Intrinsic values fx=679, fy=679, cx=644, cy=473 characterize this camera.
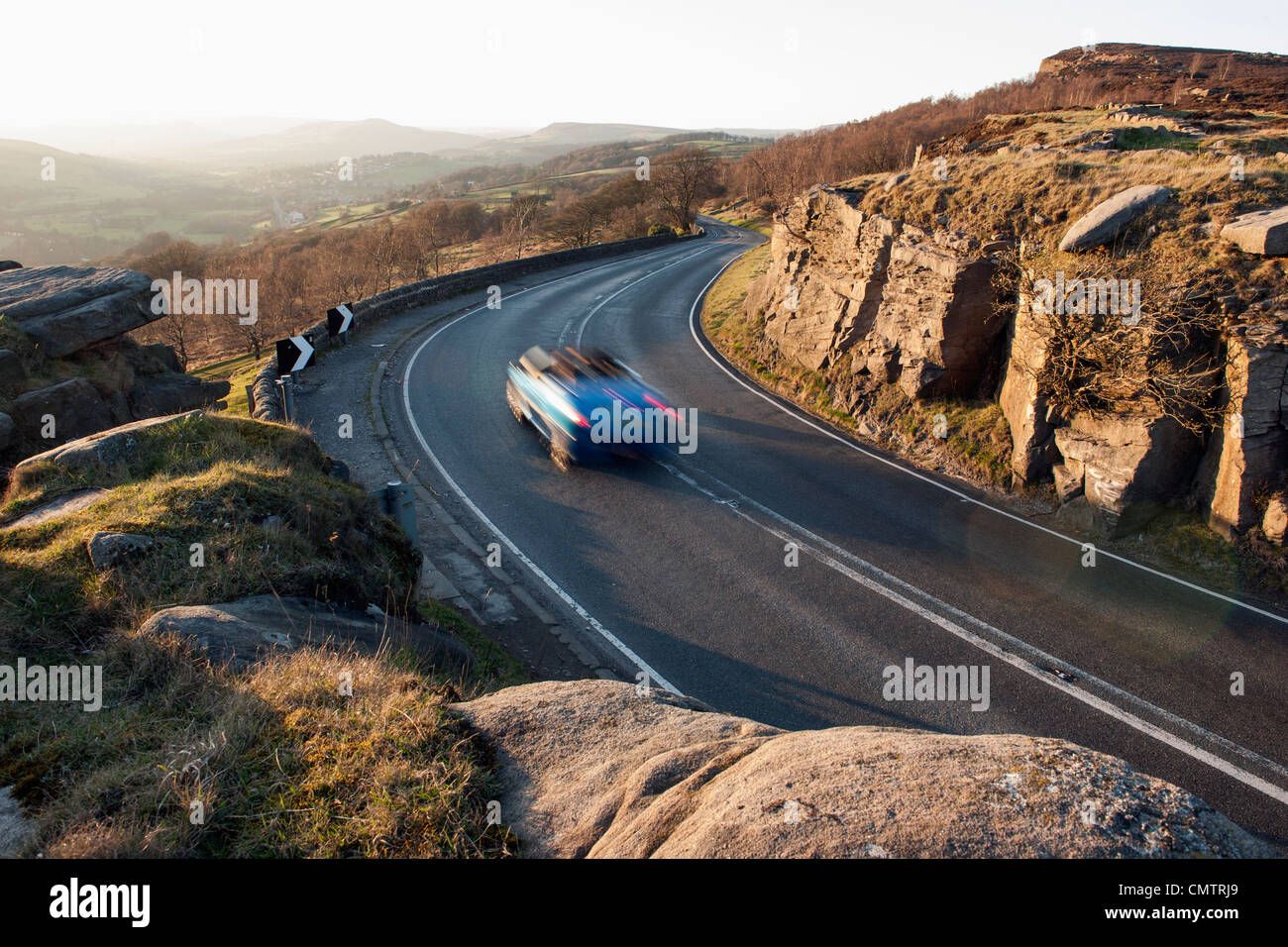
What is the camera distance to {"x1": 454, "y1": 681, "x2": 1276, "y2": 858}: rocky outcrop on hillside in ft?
10.4

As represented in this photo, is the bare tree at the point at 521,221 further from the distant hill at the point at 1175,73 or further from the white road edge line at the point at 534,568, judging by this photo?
the distant hill at the point at 1175,73

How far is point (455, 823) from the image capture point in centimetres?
379

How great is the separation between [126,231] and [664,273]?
9637cm

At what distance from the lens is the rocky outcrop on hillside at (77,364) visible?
38.6ft

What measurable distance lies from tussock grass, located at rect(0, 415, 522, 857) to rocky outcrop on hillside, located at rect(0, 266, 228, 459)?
210 inches

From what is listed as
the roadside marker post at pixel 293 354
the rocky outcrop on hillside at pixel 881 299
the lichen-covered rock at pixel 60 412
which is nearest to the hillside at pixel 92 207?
the lichen-covered rock at pixel 60 412

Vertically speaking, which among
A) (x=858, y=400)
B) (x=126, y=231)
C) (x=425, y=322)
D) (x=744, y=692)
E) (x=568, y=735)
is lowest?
(x=744, y=692)

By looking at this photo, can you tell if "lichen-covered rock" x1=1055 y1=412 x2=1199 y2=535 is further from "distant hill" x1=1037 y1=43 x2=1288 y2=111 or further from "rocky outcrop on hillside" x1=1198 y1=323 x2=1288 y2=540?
"distant hill" x1=1037 y1=43 x2=1288 y2=111

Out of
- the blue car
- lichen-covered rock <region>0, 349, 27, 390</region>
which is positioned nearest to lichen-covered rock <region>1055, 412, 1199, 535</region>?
the blue car

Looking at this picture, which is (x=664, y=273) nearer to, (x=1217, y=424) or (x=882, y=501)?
(x=882, y=501)

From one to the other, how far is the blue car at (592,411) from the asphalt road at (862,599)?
0.53 metres

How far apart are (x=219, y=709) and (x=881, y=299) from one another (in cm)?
1614

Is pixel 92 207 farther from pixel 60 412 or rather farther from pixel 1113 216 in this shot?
pixel 1113 216

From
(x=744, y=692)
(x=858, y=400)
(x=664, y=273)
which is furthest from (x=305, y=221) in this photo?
(x=744, y=692)
